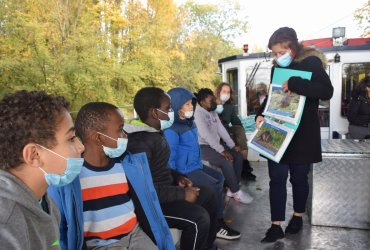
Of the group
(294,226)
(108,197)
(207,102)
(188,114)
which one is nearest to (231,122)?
(207,102)

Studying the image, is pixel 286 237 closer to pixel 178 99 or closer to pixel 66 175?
pixel 178 99

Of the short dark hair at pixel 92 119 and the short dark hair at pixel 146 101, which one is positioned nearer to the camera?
the short dark hair at pixel 92 119

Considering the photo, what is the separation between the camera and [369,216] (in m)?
3.22

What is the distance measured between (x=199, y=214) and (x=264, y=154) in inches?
37.9

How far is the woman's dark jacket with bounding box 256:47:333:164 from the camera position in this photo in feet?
9.36

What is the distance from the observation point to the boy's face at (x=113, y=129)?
201 cm

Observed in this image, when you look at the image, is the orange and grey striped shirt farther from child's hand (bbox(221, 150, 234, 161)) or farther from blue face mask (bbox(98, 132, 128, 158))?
→ child's hand (bbox(221, 150, 234, 161))

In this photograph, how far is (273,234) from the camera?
10.0 ft

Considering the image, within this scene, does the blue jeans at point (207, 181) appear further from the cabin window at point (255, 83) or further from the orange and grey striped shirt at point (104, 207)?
the cabin window at point (255, 83)

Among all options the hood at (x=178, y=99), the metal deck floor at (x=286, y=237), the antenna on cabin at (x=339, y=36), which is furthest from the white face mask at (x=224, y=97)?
the antenna on cabin at (x=339, y=36)

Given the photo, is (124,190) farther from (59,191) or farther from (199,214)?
(199,214)

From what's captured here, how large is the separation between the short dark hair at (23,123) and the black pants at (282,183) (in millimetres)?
2269

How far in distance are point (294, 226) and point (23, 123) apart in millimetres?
2725

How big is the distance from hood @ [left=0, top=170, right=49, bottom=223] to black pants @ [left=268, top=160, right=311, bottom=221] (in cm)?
230
